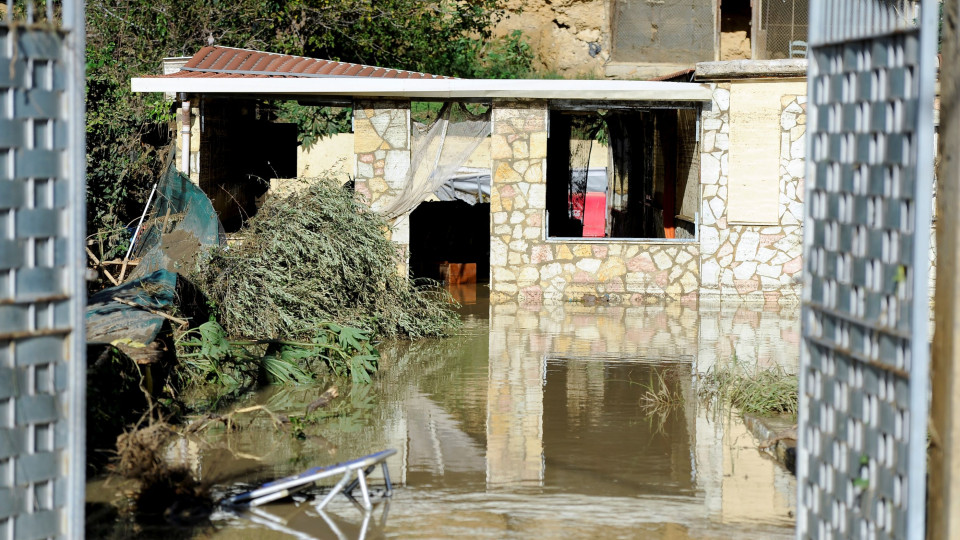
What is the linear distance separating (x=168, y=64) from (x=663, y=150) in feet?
27.3

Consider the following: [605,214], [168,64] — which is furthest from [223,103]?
[605,214]

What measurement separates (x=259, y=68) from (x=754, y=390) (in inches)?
349

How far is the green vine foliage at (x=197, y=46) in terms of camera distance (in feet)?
49.4

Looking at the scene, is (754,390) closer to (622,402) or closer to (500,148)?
(622,402)

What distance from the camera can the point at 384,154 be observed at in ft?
49.5

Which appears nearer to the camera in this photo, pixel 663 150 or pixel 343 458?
pixel 343 458

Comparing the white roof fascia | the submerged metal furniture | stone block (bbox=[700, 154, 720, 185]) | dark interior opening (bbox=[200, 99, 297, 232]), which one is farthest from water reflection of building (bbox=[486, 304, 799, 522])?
dark interior opening (bbox=[200, 99, 297, 232])

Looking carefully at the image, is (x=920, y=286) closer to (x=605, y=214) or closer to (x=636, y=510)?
(x=636, y=510)

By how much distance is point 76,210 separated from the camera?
4.36 meters

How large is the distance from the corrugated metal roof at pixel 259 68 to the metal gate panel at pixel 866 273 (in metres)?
11.0

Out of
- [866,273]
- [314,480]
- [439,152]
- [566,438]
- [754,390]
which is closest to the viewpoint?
[866,273]

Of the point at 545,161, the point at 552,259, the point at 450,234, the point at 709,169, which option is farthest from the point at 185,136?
the point at 709,169

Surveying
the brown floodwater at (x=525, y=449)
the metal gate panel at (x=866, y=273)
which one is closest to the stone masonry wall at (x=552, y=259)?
the brown floodwater at (x=525, y=449)

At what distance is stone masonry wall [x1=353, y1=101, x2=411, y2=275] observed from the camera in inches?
591
